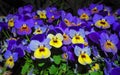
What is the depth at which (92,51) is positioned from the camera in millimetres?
2562

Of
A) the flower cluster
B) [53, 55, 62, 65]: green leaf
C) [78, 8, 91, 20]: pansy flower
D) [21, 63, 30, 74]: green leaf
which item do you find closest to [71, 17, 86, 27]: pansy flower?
the flower cluster

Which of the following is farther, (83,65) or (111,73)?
(83,65)

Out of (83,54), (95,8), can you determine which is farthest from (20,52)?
(95,8)

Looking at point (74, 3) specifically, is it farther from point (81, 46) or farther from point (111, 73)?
point (111, 73)

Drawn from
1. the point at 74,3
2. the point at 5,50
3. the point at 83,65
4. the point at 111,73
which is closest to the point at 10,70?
the point at 5,50

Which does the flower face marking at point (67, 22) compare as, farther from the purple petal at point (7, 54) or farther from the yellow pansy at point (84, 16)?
the purple petal at point (7, 54)

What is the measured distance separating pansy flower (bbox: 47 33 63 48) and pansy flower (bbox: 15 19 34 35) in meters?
0.25

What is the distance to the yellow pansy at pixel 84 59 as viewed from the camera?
2426 millimetres

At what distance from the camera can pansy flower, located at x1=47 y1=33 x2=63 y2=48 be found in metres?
2.47

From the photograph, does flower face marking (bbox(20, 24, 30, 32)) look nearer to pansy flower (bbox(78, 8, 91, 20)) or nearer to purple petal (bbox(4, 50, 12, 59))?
purple petal (bbox(4, 50, 12, 59))

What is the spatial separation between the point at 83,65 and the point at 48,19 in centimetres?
70

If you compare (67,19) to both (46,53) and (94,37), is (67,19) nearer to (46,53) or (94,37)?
(94,37)

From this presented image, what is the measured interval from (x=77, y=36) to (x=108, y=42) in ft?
0.71

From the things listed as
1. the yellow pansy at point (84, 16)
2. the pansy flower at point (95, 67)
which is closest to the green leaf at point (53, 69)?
the pansy flower at point (95, 67)
